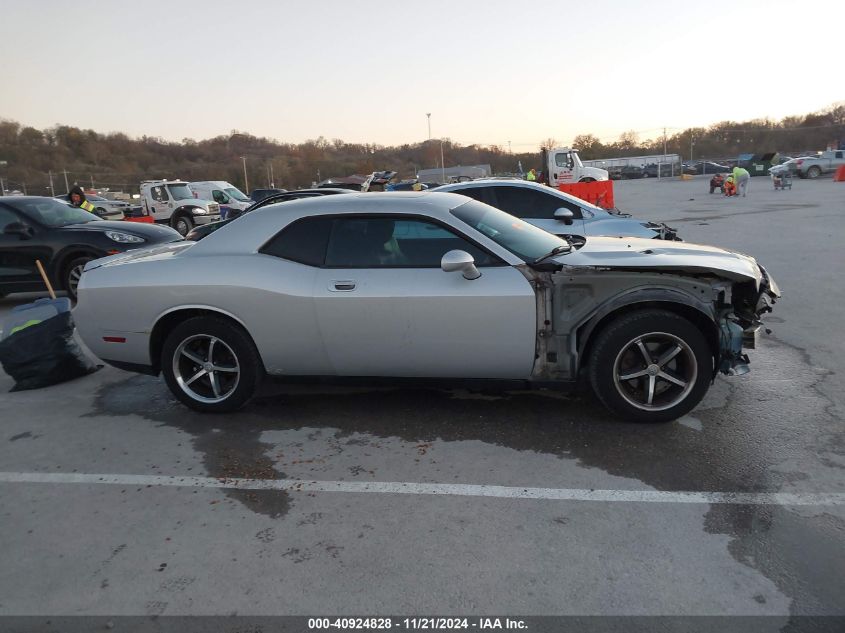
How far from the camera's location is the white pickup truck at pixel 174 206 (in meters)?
22.3

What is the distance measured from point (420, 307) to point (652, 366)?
156 cm

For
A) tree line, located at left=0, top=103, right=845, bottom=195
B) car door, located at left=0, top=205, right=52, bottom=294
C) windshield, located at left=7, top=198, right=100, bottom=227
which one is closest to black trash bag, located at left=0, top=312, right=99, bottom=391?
car door, located at left=0, top=205, right=52, bottom=294

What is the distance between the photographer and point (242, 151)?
372 feet

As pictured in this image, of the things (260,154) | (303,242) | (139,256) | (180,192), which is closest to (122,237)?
(139,256)

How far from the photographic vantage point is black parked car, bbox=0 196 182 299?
8.62 m

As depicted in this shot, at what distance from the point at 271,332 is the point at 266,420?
688 millimetres

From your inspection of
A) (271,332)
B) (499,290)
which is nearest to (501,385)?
(499,290)

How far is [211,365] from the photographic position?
175 inches

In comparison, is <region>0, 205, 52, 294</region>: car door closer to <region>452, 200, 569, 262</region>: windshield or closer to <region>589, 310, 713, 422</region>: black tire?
<region>452, 200, 569, 262</region>: windshield

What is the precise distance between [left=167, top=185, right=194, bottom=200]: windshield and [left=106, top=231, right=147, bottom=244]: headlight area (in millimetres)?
14887

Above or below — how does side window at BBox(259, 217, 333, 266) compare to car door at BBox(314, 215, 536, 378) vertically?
above

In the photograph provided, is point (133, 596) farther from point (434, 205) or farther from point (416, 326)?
point (434, 205)

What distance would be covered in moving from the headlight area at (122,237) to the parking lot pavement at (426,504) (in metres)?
4.22

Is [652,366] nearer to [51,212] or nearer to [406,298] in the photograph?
[406,298]
